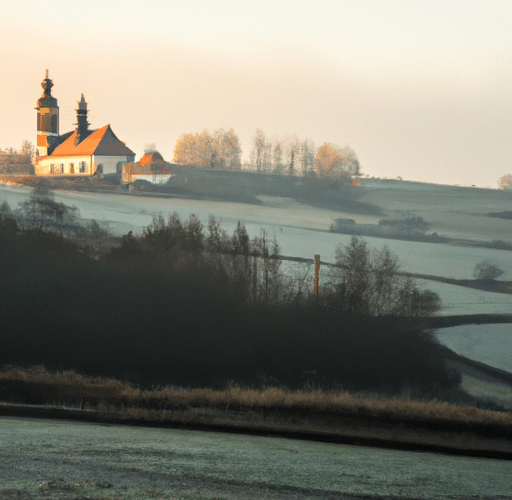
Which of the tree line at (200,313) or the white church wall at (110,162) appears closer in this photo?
the tree line at (200,313)

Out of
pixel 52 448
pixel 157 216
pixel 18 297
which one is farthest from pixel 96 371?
pixel 52 448

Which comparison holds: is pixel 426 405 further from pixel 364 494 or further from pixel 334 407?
pixel 364 494

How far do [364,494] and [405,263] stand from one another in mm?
19396

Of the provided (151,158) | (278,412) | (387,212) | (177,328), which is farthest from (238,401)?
(151,158)

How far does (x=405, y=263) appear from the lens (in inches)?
992

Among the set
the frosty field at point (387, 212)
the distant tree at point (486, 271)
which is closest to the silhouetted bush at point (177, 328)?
the frosty field at point (387, 212)

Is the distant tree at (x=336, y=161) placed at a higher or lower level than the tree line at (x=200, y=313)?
higher

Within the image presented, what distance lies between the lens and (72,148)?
29.6 m

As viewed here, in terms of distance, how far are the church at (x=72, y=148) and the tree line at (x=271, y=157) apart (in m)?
2.80

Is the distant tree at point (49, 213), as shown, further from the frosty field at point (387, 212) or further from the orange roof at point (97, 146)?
the orange roof at point (97, 146)

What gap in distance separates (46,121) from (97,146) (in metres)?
2.90

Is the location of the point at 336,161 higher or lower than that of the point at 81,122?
lower

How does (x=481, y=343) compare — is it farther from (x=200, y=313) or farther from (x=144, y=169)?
(x=144, y=169)

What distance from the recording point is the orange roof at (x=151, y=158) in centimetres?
2906
